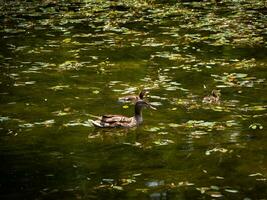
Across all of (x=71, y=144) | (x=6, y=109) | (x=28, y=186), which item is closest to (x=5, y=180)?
(x=28, y=186)

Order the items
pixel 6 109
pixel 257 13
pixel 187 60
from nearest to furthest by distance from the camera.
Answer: pixel 6 109
pixel 187 60
pixel 257 13

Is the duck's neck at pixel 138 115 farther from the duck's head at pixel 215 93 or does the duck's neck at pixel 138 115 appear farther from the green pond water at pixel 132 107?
the duck's head at pixel 215 93

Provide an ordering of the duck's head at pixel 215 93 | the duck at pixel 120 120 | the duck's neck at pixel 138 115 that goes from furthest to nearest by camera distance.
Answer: the duck's head at pixel 215 93 → the duck's neck at pixel 138 115 → the duck at pixel 120 120

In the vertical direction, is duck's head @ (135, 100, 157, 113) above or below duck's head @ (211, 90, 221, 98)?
above

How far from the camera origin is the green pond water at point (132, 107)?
9109 millimetres

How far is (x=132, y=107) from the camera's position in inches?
541

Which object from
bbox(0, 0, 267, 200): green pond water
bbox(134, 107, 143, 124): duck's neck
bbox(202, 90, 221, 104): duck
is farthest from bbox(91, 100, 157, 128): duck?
bbox(202, 90, 221, 104): duck

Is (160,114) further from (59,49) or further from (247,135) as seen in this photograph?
(59,49)

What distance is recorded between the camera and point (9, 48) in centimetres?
2048

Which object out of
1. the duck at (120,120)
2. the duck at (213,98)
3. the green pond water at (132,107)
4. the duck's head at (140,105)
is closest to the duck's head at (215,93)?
the duck at (213,98)

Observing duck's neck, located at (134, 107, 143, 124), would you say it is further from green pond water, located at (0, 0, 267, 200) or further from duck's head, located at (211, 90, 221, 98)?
duck's head, located at (211, 90, 221, 98)

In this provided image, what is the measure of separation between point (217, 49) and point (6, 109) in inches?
302

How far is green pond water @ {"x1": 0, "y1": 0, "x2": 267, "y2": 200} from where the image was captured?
9109mm

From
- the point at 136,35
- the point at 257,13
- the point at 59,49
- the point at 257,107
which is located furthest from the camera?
Result: the point at 257,13
